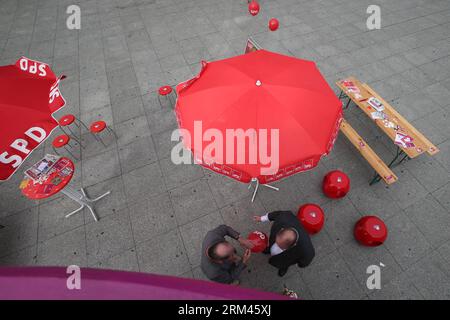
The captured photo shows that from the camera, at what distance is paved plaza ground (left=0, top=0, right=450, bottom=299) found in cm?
491

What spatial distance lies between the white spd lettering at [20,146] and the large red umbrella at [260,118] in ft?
6.28

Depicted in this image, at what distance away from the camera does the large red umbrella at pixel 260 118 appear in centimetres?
342

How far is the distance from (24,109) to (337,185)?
18.4 ft

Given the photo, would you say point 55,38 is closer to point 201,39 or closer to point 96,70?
point 96,70

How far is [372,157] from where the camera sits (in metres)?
5.52

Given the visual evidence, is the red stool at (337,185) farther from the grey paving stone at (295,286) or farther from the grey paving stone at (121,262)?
the grey paving stone at (121,262)

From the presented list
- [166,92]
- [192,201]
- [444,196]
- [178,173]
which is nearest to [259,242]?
[192,201]

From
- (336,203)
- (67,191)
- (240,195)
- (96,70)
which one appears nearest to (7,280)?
(67,191)

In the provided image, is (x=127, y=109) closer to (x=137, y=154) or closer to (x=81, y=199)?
(x=137, y=154)

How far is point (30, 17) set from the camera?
1112 centimetres

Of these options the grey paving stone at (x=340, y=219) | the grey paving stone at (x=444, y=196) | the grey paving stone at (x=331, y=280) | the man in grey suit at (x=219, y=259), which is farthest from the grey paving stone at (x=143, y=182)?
the grey paving stone at (x=444, y=196)

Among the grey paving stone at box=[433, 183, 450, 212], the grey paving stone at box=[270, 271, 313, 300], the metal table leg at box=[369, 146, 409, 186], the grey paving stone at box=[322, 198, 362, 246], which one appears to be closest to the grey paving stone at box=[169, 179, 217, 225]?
the grey paving stone at box=[270, 271, 313, 300]
